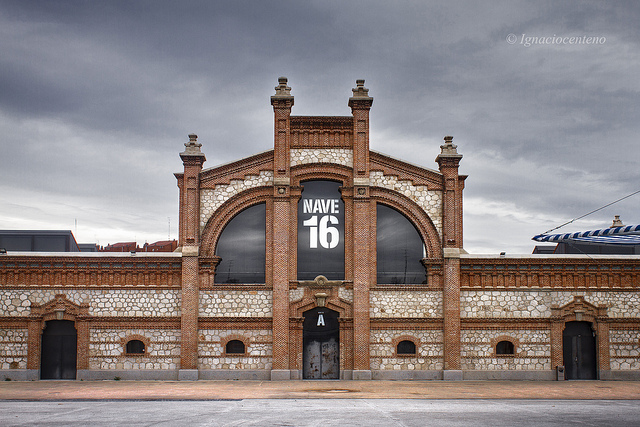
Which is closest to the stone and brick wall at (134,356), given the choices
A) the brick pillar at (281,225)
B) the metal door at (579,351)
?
the brick pillar at (281,225)

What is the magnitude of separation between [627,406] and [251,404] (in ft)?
40.5

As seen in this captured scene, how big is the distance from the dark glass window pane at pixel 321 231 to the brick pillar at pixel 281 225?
2.65 ft

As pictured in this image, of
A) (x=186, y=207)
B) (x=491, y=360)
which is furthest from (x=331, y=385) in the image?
(x=186, y=207)

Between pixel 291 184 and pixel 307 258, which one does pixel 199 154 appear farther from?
pixel 307 258

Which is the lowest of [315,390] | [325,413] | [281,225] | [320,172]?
[315,390]

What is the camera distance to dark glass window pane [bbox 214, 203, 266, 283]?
29.2 metres

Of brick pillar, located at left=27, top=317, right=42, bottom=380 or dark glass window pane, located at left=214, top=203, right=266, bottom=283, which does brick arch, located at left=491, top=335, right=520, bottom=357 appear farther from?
brick pillar, located at left=27, top=317, right=42, bottom=380

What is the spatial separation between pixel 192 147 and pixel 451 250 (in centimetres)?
1335

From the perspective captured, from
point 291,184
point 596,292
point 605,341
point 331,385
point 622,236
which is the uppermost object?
point 291,184

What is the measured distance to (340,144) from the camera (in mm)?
29797

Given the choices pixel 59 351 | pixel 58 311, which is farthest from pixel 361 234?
pixel 59 351

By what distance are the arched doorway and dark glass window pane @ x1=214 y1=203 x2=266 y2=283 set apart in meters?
7.36

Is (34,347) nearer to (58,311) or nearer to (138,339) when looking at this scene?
(58,311)

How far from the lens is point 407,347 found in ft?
94.2
